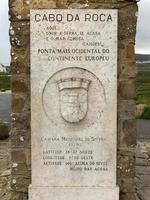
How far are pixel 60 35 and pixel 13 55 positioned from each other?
1.82 feet

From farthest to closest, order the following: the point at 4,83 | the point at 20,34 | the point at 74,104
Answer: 1. the point at 4,83
2. the point at 20,34
3. the point at 74,104

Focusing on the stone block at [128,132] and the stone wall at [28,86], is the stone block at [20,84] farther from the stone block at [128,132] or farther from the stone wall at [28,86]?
the stone block at [128,132]

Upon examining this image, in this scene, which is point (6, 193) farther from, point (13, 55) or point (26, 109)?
point (13, 55)

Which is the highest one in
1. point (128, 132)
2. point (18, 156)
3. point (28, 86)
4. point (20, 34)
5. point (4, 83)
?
point (4, 83)

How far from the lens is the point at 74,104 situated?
18.5 ft

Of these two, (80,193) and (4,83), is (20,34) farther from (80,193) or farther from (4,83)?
(4,83)

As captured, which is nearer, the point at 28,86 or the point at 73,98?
the point at 73,98

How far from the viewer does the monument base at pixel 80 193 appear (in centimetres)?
574

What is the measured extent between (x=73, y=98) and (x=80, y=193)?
3.32ft

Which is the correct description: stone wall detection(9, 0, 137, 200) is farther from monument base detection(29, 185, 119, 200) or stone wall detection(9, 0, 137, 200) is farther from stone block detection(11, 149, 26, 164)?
monument base detection(29, 185, 119, 200)

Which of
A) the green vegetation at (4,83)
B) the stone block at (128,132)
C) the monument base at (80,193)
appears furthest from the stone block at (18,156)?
the green vegetation at (4,83)

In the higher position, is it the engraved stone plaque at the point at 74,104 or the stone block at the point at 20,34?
the stone block at the point at 20,34

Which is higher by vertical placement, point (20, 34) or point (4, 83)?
point (4, 83)

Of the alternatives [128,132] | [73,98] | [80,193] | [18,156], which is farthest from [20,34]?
[80,193]
